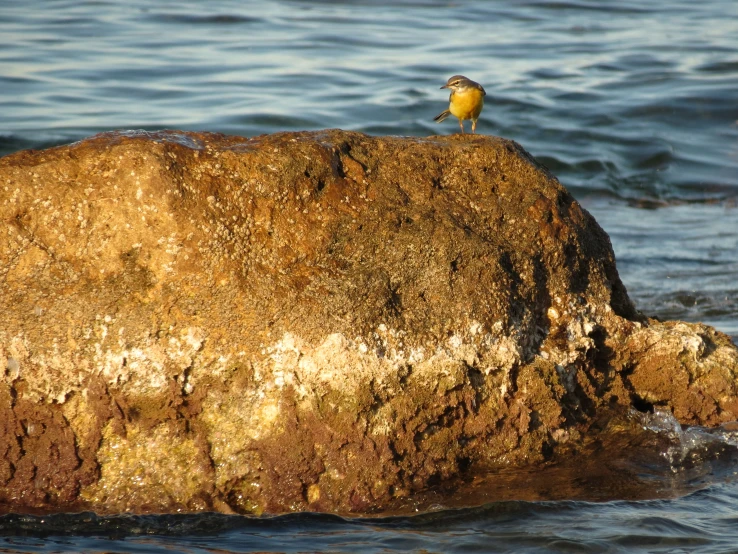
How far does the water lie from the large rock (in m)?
0.19

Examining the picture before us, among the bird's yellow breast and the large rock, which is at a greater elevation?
the bird's yellow breast

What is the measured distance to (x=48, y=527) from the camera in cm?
373

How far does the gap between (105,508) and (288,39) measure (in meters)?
15.6

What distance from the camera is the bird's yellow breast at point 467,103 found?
6.30 m

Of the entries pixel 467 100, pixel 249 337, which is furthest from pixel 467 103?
pixel 249 337

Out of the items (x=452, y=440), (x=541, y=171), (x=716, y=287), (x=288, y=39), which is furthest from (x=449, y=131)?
(x=452, y=440)

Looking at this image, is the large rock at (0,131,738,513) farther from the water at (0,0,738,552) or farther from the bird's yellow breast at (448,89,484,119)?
the bird's yellow breast at (448,89,484,119)

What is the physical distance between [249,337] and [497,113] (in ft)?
38.1

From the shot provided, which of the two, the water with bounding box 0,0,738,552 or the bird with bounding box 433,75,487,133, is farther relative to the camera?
the bird with bounding box 433,75,487,133

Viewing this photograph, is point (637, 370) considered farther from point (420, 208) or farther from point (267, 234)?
point (267, 234)

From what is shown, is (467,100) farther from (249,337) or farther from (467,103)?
(249,337)

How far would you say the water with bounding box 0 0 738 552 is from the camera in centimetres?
381

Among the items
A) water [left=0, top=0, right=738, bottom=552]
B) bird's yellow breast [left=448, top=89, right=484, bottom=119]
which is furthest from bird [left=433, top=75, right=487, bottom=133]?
water [left=0, top=0, right=738, bottom=552]

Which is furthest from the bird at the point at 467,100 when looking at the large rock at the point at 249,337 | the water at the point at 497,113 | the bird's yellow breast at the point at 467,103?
the water at the point at 497,113
